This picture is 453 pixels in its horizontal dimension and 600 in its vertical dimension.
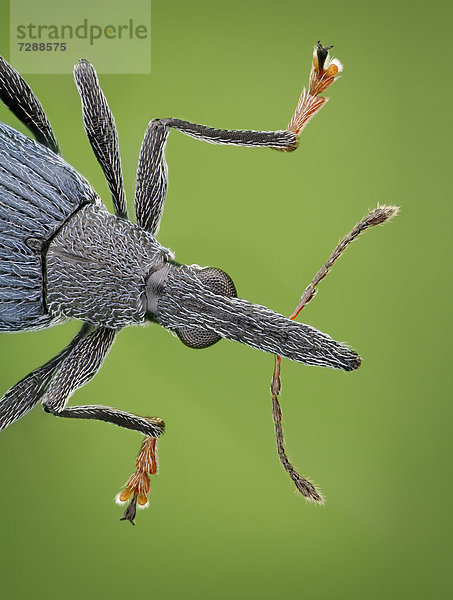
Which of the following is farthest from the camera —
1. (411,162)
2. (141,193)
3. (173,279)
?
(411,162)

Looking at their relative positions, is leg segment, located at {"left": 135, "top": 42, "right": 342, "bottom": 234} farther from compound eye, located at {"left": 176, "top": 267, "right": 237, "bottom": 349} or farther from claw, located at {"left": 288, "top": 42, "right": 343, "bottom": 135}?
compound eye, located at {"left": 176, "top": 267, "right": 237, "bottom": 349}

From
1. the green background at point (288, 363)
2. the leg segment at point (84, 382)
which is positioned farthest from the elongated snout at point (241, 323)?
the green background at point (288, 363)

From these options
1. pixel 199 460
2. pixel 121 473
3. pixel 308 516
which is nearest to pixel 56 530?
pixel 121 473

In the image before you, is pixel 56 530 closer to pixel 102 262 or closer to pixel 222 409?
pixel 222 409

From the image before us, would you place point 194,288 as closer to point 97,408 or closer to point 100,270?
point 100,270
